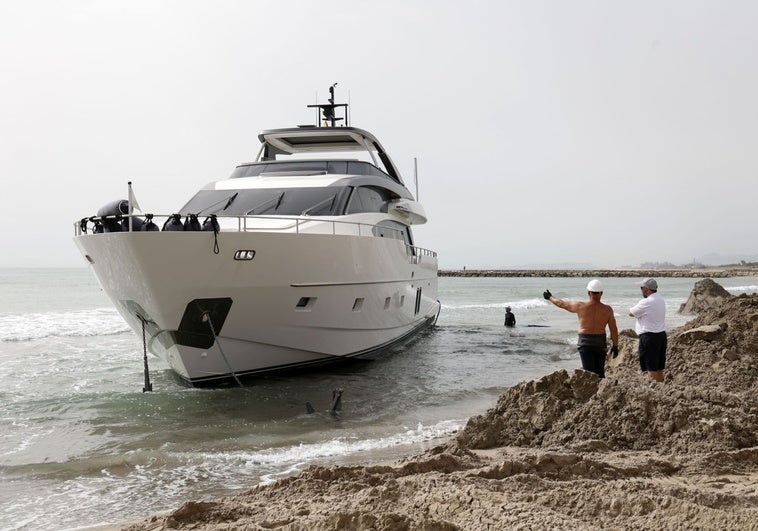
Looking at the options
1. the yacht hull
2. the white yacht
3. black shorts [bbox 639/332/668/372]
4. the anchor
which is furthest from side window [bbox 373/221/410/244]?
black shorts [bbox 639/332/668/372]

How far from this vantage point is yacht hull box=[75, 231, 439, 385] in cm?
783

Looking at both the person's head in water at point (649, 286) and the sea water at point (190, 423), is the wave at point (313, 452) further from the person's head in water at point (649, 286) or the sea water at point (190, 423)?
the person's head in water at point (649, 286)

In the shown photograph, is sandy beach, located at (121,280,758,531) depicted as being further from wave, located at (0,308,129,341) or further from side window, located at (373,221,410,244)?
wave, located at (0,308,129,341)

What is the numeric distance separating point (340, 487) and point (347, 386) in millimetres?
5991

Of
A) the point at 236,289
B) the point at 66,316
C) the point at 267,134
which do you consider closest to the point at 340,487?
the point at 236,289

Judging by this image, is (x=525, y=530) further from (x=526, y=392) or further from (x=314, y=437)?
(x=314, y=437)

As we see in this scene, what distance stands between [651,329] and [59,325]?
75.7 ft

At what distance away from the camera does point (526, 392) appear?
5285 mm

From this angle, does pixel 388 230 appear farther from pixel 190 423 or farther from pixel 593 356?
pixel 593 356

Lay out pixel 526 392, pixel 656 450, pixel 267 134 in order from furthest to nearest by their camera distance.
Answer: pixel 267 134
pixel 526 392
pixel 656 450

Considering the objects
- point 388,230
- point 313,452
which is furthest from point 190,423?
point 388,230

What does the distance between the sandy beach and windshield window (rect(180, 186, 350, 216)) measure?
646 centimetres

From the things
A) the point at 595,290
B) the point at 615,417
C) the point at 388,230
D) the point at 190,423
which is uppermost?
the point at 388,230

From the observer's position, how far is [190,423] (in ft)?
23.5
